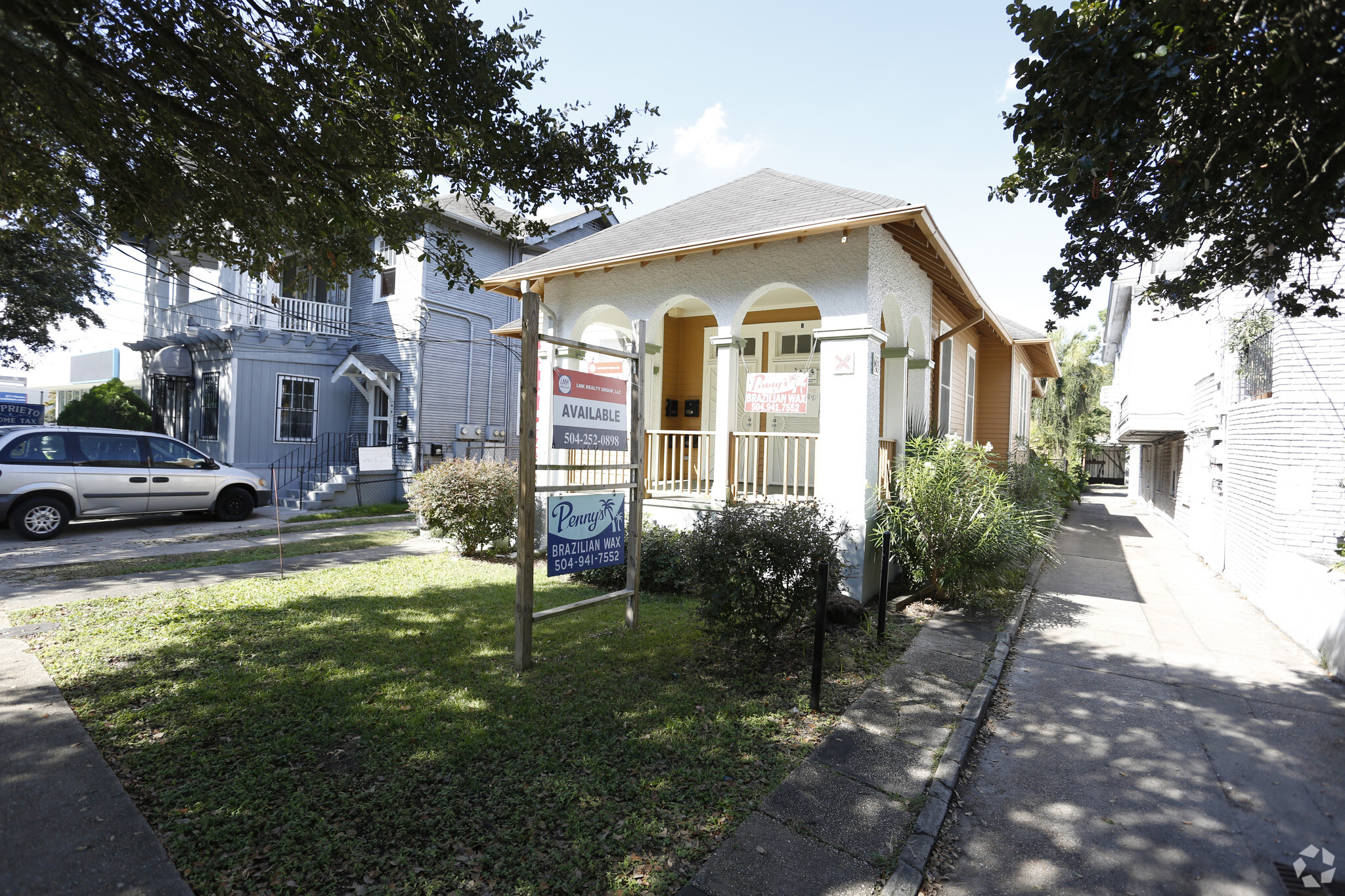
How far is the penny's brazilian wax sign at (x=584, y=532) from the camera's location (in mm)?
5547

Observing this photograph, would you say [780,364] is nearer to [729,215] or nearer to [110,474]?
[729,215]

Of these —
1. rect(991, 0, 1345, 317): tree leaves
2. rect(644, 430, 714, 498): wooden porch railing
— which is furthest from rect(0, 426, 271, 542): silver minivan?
rect(991, 0, 1345, 317): tree leaves

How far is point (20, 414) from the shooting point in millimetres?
20766

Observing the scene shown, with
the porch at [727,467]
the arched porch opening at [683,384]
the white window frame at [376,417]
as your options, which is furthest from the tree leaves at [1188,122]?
the white window frame at [376,417]

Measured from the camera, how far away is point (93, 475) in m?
10.9

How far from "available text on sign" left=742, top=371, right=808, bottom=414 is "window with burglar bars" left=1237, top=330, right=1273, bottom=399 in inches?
221

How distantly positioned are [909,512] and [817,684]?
3.68 metres

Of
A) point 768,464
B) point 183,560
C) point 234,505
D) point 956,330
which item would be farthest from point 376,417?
point 956,330

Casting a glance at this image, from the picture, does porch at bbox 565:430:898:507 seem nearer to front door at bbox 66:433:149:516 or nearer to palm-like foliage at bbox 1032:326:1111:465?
front door at bbox 66:433:149:516

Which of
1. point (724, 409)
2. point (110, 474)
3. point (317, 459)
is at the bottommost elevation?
point (110, 474)

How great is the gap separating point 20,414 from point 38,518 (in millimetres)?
14939

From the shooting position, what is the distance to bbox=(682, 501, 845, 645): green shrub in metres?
5.24

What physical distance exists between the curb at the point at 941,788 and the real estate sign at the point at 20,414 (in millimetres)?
26044

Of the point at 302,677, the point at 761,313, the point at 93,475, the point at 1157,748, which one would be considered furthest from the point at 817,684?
the point at 93,475
